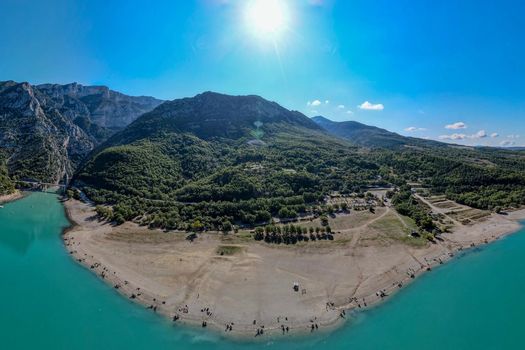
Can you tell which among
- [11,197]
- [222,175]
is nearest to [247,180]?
[222,175]

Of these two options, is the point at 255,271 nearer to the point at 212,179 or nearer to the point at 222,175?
the point at 222,175

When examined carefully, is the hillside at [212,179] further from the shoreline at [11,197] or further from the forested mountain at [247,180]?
the shoreline at [11,197]

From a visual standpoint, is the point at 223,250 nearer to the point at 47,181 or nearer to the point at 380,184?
the point at 380,184

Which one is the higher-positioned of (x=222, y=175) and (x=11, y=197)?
(x=222, y=175)

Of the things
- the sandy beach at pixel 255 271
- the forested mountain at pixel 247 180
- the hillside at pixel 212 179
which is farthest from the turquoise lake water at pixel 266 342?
the hillside at pixel 212 179

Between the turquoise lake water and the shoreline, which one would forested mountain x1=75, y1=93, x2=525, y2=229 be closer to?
the shoreline

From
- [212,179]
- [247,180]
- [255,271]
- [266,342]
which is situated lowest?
[266,342]
